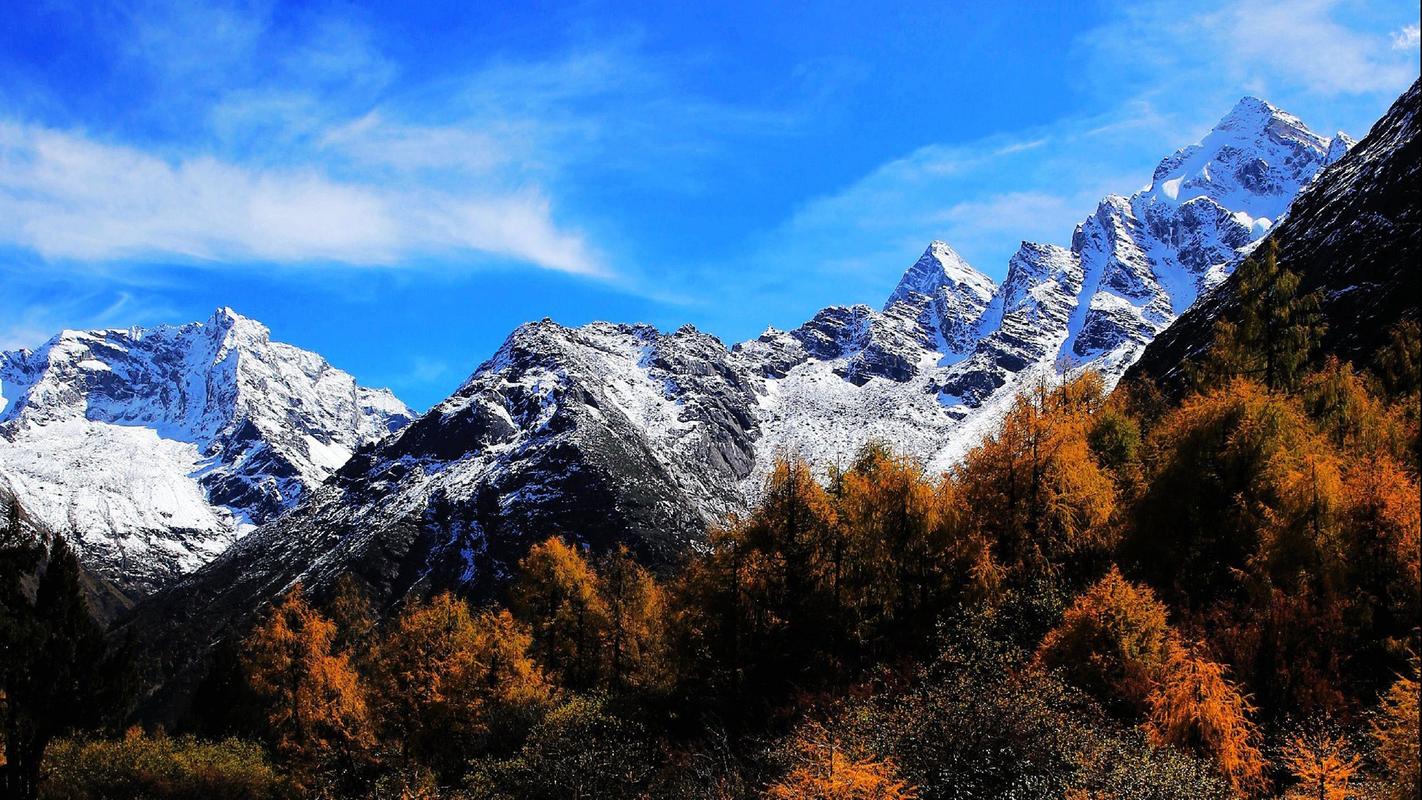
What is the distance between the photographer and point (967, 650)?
127ft

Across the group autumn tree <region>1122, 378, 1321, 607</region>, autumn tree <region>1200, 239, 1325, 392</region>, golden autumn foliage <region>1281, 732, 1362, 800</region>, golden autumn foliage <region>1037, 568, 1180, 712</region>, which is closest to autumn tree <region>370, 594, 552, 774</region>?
golden autumn foliage <region>1037, 568, 1180, 712</region>

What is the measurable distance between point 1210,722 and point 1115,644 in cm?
524

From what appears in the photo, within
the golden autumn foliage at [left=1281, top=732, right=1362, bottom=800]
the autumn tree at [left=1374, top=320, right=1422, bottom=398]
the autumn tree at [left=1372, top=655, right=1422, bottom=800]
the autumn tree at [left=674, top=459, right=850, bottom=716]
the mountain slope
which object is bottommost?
the golden autumn foliage at [left=1281, top=732, right=1362, bottom=800]

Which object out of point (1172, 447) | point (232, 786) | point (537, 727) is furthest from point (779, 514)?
point (232, 786)

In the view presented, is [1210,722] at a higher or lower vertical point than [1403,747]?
lower

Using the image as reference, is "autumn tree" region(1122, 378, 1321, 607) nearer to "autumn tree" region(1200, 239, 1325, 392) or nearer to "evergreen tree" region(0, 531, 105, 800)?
"autumn tree" region(1200, 239, 1325, 392)

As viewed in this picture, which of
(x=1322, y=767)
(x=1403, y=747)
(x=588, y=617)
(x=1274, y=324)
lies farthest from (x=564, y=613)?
(x=1403, y=747)

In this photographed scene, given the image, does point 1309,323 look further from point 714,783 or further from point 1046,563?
point 714,783

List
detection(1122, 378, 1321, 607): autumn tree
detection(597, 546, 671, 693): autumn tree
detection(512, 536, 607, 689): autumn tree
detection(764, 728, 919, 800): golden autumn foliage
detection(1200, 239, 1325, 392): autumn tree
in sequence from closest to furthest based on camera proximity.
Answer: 1. detection(764, 728, 919, 800): golden autumn foliage
2. detection(1122, 378, 1321, 607): autumn tree
3. detection(1200, 239, 1325, 392): autumn tree
4. detection(597, 546, 671, 693): autumn tree
5. detection(512, 536, 607, 689): autumn tree

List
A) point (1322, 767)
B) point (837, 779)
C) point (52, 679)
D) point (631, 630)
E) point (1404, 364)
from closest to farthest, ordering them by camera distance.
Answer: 1. point (1322, 767)
2. point (837, 779)
3. point (52, 679)
4. point (1404, 364)
5. point (631, 630)

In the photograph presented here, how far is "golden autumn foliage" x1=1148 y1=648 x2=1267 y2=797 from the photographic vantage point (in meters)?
29.0

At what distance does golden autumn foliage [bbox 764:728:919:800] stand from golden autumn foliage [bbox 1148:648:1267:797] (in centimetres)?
997

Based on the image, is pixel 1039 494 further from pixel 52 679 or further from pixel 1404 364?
pixel 52 679

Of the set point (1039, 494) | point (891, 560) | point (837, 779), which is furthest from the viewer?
point (891, 560)
